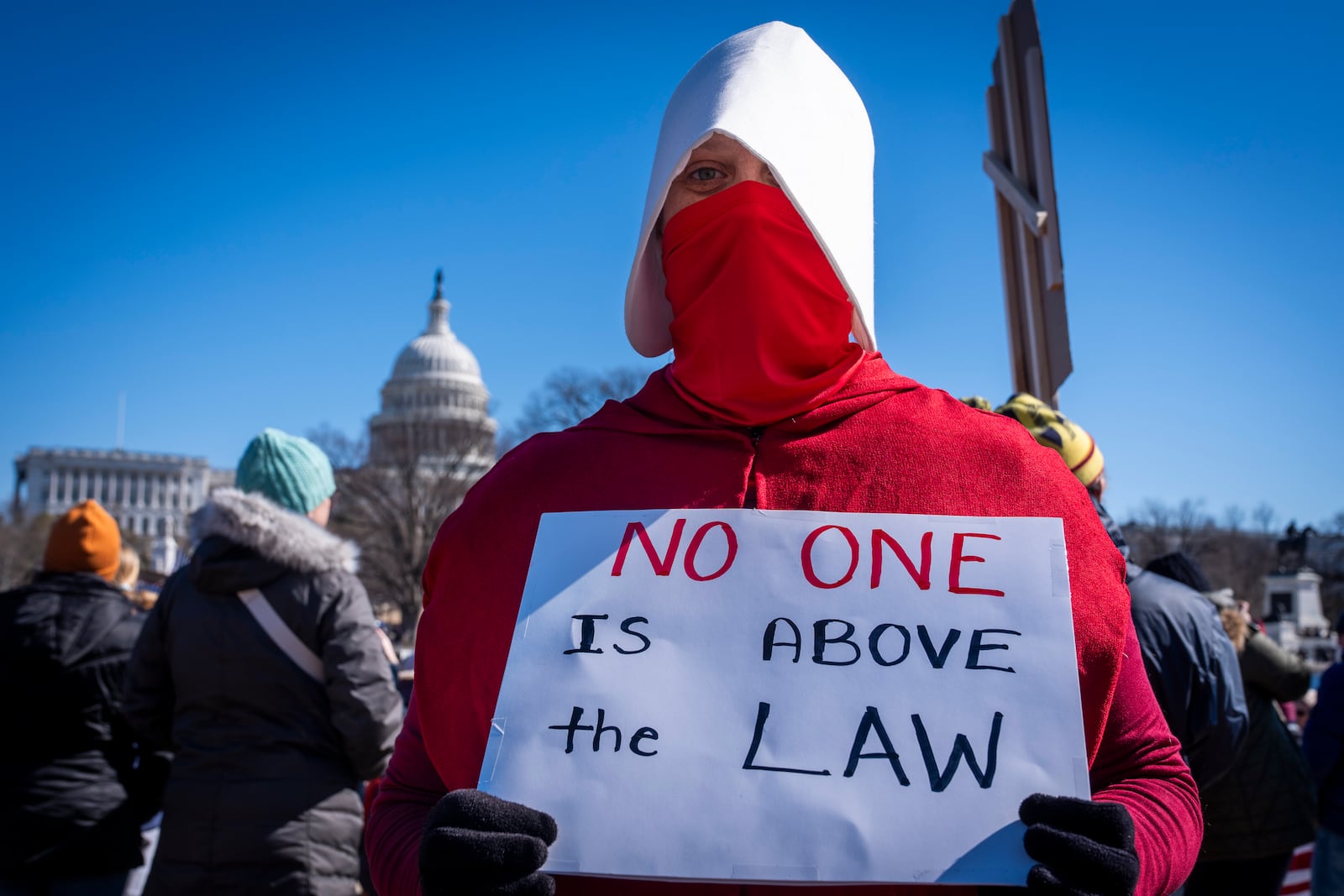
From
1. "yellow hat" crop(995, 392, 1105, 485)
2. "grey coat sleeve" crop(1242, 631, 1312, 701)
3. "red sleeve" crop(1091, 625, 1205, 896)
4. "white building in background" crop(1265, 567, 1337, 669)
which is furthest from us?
"white building in background" crop(1265, 567, 1337, 669)

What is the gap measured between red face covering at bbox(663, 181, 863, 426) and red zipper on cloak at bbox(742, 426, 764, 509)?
2cm

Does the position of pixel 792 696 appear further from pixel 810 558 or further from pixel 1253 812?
pixel 1253 812

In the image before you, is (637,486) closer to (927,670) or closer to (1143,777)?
(927,670)

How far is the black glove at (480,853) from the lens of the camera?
115 cm

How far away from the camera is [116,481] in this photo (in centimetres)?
10462

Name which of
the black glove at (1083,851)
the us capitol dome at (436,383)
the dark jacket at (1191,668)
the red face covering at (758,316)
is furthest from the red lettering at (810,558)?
the us capitol dome at (436,383)

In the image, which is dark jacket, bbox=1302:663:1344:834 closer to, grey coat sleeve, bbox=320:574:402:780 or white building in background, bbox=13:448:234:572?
grey coat sleeve, bbox=320:574:402:780

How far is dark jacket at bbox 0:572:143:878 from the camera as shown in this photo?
3523 millimetres

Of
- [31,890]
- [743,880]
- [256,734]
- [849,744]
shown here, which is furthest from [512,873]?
[31,890]

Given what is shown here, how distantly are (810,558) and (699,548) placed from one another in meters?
0.15

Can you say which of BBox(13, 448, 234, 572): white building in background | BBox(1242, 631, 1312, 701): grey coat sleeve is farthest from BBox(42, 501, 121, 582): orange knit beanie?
BBox(13, 448, 234, 572): white building in background

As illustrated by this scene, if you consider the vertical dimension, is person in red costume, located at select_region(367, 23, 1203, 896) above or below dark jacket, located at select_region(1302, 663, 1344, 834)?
above

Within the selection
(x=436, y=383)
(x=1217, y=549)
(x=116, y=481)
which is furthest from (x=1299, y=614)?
(x=116, y=481)

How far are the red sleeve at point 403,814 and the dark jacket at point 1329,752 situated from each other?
14.0 feet
